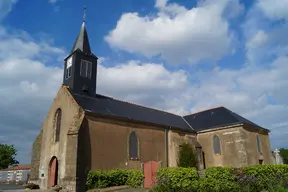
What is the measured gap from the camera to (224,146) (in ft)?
84.6

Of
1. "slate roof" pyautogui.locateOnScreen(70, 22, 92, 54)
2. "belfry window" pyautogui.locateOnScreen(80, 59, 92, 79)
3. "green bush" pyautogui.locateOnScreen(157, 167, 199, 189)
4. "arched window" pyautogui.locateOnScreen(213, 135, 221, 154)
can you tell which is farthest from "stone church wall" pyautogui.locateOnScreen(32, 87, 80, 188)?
"arched window" pyautogui.locateOnScreen(213, 135, 221, 154)

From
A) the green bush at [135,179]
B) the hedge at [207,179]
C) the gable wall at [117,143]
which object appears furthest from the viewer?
the gable wall at [117,143]

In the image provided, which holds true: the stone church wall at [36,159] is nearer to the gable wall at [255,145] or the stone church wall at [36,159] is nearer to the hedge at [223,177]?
the hedge at [223,177]

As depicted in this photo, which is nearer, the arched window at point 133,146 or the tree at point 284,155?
the arched window at point 133,146

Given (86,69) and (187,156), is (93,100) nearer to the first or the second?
(86,69)

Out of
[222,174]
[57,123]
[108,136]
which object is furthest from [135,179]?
[57,123]

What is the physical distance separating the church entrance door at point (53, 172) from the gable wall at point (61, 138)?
326mm

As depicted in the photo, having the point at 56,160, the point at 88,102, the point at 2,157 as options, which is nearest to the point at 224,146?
the point at 88,102

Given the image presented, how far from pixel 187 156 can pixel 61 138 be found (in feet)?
38.5

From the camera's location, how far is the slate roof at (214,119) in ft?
87.7

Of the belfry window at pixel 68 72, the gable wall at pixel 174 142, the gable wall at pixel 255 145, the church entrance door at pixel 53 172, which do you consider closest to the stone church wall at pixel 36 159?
the church entrance door at pixel 53 172

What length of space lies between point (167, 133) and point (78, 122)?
9859 millimetres

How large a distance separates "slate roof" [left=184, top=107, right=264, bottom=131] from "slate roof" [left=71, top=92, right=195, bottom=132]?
1183 millimetres

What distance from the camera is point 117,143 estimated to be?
69.0 ft
